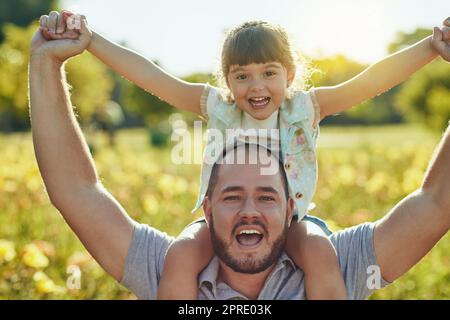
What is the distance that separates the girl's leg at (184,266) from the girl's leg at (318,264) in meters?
0.27

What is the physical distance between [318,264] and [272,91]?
628 millimetres

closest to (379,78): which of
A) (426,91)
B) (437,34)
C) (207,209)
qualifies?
(437,34)

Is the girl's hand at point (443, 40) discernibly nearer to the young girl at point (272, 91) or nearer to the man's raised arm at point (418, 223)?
the young girl at point (272, 91)

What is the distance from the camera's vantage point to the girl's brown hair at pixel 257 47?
232cm

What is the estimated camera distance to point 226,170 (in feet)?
6.52

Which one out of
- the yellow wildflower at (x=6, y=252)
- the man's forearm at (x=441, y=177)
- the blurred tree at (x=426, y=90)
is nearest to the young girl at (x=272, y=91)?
the man's forearm at (x=441, y=177)

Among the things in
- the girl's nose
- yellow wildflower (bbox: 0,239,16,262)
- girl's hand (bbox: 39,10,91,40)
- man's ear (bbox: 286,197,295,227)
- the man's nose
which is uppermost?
girl's hand (bbox: 39,10,91,40)

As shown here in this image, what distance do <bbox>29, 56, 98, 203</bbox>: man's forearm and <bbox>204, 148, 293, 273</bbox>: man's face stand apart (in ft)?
1.43

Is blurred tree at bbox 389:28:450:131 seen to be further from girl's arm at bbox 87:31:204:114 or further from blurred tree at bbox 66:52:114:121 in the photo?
girl's arm at bbox 87:31:204:114

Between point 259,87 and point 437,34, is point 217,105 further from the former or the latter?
point 437,34

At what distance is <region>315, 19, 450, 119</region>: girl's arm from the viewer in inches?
86.0

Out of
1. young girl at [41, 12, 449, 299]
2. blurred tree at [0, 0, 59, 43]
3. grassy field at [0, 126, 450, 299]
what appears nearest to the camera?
young girl at [41, 12, 449, 299]

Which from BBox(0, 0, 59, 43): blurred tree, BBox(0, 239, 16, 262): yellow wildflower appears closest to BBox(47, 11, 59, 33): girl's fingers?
BBox(0, 239, 16, 262): yellow wildflower

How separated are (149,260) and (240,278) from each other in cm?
28
